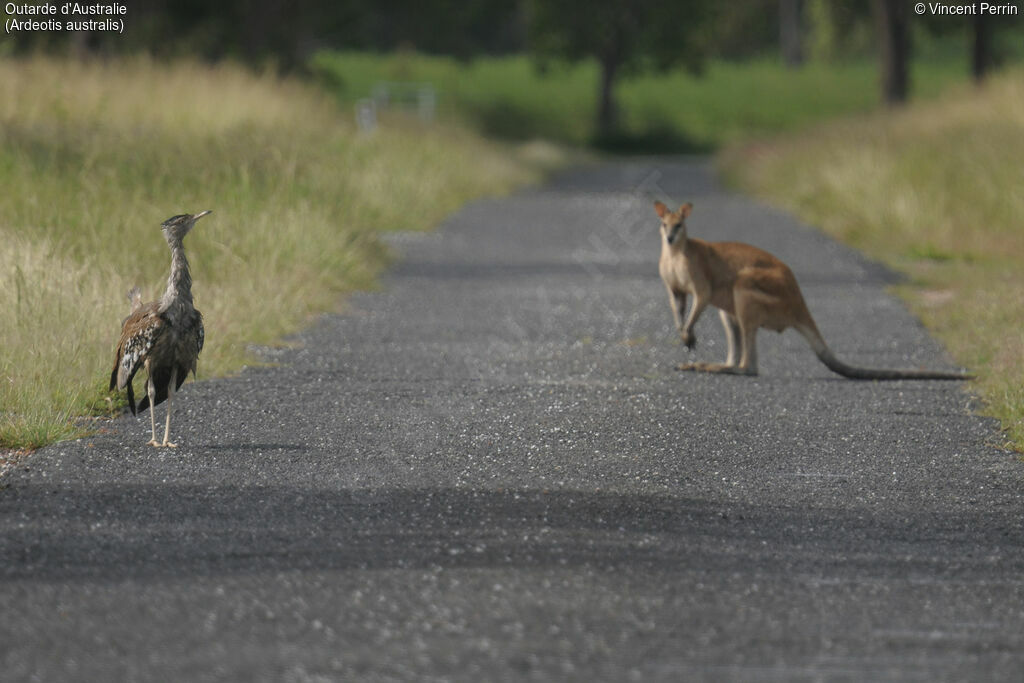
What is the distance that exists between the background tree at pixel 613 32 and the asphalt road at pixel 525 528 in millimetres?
47982

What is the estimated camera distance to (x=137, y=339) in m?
7.16

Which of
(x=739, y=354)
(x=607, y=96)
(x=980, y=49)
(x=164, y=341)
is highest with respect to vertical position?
(x=607, y=96)

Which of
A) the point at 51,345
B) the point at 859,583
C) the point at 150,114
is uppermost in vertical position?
the point at 150,114

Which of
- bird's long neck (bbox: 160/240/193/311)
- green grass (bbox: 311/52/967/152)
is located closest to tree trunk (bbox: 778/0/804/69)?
green grass (bbox: 311/52/967/152)

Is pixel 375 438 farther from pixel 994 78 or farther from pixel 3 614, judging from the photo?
pixel 994 78

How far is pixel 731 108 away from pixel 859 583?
198 feet

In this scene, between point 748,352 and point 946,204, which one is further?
point 946,204

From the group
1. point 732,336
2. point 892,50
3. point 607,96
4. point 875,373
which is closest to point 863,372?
point 875,373

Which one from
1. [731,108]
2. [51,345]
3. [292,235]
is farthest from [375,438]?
[731,108]

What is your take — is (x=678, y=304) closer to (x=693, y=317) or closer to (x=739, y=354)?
(x=693, y=317)

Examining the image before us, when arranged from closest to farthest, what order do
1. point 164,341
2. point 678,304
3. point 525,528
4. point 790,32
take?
1. point 525,528
2. point 164,341
3. point 678,304
4. point 790,32

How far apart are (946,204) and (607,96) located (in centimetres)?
3985

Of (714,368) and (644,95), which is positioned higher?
(644,95)

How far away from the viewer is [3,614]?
4.82 meters
